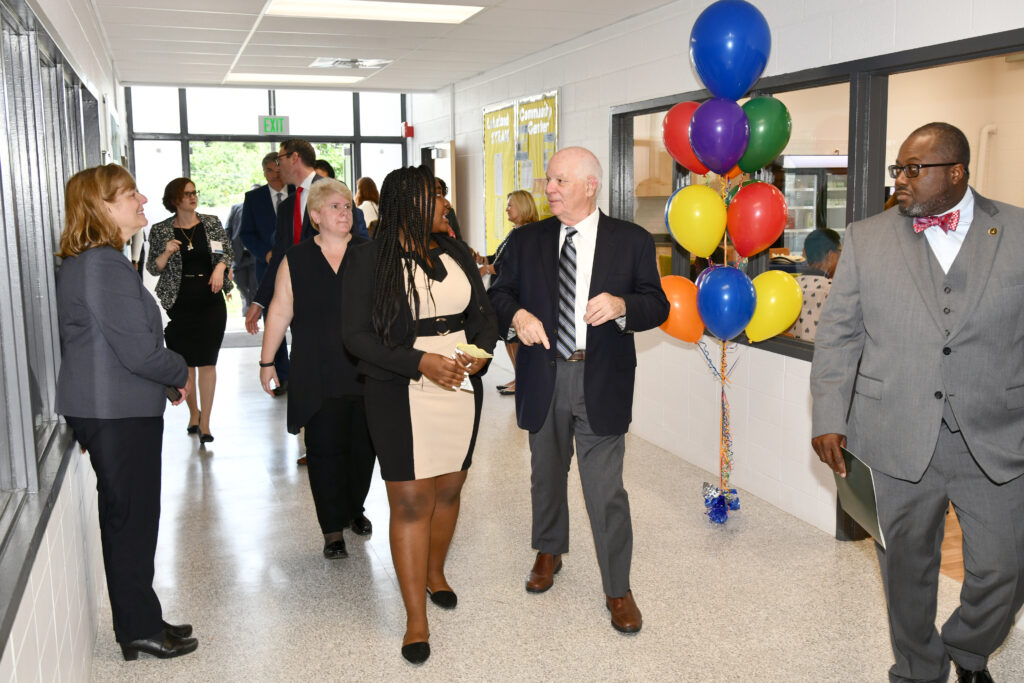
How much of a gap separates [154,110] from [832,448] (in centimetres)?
1035

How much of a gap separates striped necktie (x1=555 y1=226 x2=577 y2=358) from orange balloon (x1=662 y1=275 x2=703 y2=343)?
115 centimetres

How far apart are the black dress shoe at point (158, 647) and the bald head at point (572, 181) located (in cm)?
204

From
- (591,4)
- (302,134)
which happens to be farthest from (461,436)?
(302,134)

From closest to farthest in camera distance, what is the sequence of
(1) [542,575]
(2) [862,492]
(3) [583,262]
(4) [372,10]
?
1. (2) [862,492]
2. (3) [583,262]
3. (1) [542,575]
4. (4) [372,10]

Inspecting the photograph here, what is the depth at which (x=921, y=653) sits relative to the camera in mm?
2688

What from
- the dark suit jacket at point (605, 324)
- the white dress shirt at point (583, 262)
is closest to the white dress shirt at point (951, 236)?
the dark suit jacket at point (605, 324)

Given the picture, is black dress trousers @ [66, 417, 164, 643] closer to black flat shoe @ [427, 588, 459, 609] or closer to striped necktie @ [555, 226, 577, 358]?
black flat shoe @ [427, 588, 459, 609]

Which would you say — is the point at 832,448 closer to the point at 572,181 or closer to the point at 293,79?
the point at 572,181

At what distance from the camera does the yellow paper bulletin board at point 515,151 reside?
Answer: 744cm

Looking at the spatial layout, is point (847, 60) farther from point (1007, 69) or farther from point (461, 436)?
point (1007, 69)

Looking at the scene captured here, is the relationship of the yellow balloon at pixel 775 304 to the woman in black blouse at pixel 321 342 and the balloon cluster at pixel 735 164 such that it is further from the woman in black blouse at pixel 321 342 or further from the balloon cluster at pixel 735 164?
the woman in black blouse at pixel 321 342

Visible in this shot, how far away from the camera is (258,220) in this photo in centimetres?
727

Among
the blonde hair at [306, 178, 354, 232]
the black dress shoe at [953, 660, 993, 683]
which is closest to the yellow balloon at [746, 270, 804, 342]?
the black dress shoe at [953, 660, 993, 683]

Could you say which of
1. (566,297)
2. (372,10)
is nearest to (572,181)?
(566,297)
